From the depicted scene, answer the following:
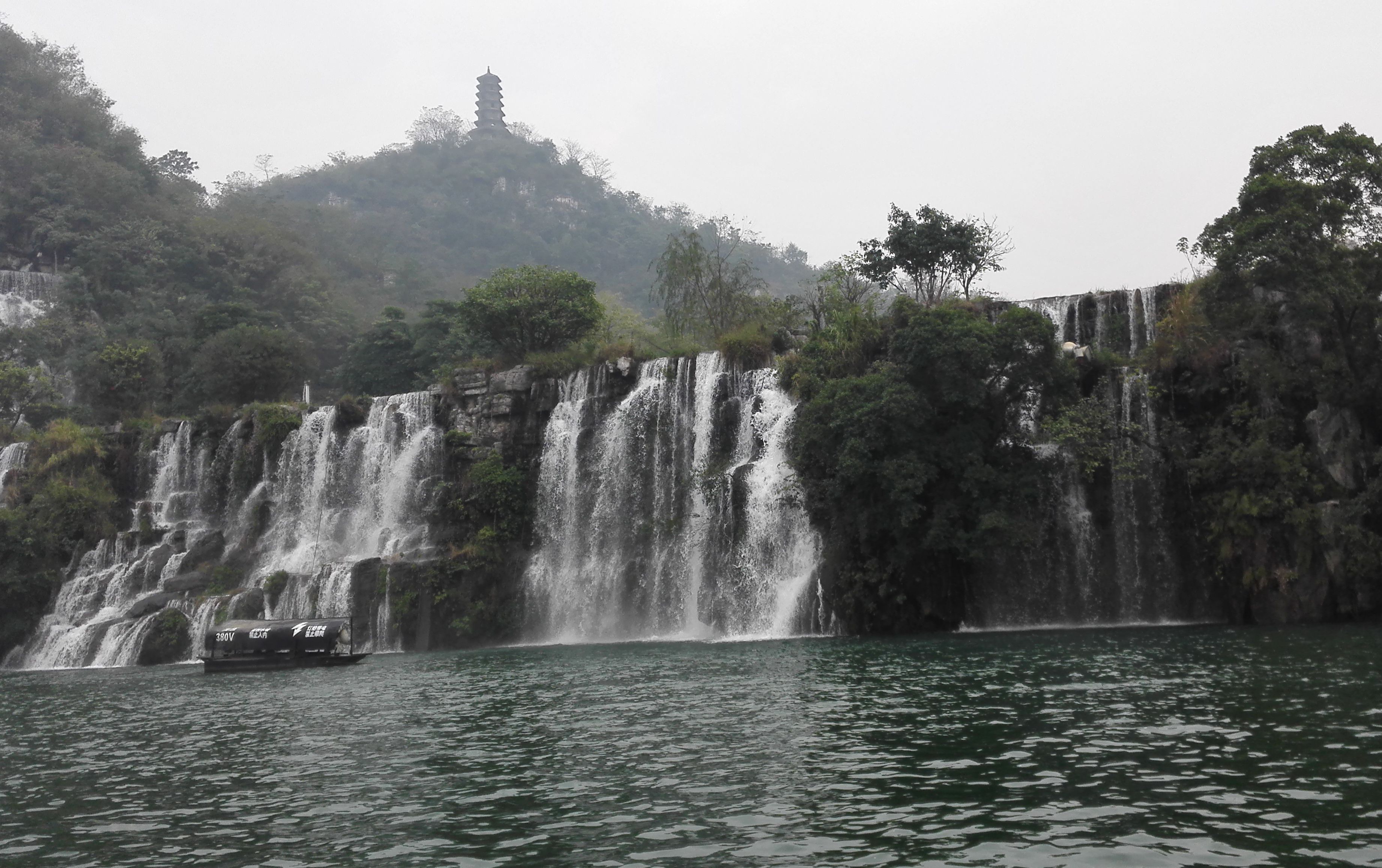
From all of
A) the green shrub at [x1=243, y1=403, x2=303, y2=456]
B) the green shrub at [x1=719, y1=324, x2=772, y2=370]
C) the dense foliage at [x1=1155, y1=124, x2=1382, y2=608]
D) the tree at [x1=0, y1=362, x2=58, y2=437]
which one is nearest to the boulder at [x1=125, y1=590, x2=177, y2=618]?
the green shrub at [x1=243, y1=403, x2=303, y2=456]

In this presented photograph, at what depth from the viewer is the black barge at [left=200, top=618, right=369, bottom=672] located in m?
29.7

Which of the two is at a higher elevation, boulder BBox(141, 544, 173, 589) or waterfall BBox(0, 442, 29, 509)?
waterfall BBox(0, 442, 29, 509)

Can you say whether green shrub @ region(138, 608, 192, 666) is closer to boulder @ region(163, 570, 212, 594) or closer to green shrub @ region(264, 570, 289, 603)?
boulder @ region(163, 570, 212, 594)

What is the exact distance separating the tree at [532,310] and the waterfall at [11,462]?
63.7 feet

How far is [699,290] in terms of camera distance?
178 feet

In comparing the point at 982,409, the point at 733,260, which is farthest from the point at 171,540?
the point at 733,260

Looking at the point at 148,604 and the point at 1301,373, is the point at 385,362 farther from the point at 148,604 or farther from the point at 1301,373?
the point at 1301,373

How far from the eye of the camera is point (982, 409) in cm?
3175

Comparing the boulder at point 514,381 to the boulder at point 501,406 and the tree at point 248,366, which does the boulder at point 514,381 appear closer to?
the boulder at point 501,406

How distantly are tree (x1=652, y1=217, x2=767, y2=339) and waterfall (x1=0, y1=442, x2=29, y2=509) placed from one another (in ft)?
93.5

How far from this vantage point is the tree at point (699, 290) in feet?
173

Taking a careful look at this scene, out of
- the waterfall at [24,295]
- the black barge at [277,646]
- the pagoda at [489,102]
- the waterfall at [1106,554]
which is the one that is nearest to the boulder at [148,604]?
the black barge at [277,646]

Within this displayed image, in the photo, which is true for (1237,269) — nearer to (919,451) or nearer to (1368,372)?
(1368,372)

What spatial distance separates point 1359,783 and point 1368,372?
23.1 meters
